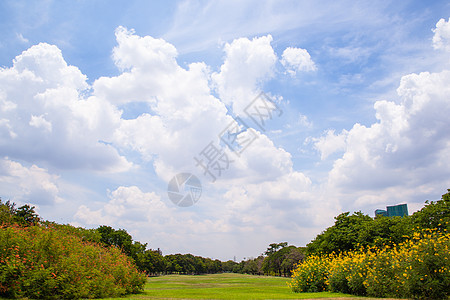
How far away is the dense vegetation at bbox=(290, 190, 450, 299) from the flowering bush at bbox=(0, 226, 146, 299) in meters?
13.2

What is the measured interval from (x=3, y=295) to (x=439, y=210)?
29.0 m

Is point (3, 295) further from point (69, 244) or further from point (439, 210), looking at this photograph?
point (439, 210)

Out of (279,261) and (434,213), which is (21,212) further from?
(279,261)

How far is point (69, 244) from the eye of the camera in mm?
17000

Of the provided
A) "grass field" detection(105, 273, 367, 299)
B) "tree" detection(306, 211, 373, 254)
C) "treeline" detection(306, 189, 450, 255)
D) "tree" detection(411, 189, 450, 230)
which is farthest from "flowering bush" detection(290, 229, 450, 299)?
"tree" detection(306, 211, 373, 254)

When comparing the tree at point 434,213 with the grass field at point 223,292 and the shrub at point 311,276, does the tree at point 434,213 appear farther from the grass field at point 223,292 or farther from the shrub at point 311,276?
the grass field at point 223,292

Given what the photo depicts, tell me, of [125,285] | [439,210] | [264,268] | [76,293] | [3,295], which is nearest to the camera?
[3,295]

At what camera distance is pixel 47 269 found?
47.4 feet

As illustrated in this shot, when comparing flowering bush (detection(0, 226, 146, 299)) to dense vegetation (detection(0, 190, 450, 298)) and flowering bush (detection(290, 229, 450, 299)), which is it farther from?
flowering bush (detection(290, 229, 450, 299))

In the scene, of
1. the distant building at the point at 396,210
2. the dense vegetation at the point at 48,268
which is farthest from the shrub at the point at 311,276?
the distant building at the point at 396,210

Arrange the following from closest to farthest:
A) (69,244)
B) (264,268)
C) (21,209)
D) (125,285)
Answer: (69,244), (125,285), (21,209), (264,268)

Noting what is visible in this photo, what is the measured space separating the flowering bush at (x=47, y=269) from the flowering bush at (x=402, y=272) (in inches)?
526

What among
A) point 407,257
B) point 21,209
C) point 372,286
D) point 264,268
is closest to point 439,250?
point 407,257

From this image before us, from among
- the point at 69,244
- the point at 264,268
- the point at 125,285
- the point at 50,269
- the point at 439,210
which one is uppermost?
the point at 439,210
